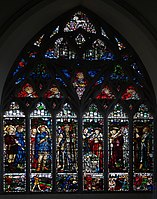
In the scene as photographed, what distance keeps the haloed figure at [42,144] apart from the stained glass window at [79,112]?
2 cm

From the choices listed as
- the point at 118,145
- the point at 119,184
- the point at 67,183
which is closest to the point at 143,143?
the point at 118,145

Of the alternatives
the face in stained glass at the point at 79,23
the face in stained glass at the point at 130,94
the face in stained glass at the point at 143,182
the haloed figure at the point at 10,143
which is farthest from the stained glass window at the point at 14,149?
the face in stained glass at the point at 143,182

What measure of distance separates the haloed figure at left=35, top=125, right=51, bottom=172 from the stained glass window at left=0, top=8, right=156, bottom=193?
0.02 metres

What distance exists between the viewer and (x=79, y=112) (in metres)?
11.6

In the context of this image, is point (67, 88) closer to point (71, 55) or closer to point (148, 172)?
point (71, 55)

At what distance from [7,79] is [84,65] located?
1594mm

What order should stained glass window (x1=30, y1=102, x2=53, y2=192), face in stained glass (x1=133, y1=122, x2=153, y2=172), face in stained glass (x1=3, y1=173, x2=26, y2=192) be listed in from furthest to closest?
face in stained glass (x1=133, y1=122, x2=153, y2=172), stained glass window (x1=30, y1=102, x2=53, y2=192), face in stained glass (x1=3, y1=173, x2=26, y2=192)

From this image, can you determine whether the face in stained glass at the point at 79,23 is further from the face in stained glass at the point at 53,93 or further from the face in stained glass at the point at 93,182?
the face in stained glass at the point at 93,182

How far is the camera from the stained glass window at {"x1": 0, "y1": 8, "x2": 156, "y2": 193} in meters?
11.5

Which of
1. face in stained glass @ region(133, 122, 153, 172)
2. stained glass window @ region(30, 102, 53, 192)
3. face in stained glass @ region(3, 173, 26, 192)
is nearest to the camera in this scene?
face in stained glass @ region(3, 173, 26, 192)

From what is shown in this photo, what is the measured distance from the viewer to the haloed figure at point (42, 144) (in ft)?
38.0

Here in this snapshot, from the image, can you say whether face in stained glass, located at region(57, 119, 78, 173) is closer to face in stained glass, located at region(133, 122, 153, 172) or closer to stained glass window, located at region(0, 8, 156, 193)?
stained glass window, located at region(0, 8, 156, 193)

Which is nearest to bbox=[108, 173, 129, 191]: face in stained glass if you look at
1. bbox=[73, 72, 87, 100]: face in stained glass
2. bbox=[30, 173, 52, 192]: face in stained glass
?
bbox=[30, 173, 52, 192]: face in stained glass

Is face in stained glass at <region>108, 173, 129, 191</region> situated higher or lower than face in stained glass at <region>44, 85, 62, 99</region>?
lower
